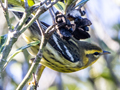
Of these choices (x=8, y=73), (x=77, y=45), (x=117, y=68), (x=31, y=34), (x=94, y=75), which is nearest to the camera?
(x=31, y=34)

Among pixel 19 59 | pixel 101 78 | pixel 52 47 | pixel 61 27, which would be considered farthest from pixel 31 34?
pixel 101 78

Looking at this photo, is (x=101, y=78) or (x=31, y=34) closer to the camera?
(x=31, y=34)

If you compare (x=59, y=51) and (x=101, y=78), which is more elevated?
(x=59, y=51)

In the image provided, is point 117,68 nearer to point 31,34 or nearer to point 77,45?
point 77,45

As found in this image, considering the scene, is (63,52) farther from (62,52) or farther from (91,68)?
(91,68)

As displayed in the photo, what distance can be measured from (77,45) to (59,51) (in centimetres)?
46

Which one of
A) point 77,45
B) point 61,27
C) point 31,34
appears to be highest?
point 61,27

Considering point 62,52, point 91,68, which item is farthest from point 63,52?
point 91,68

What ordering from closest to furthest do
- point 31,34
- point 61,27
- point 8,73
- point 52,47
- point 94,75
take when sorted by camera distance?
1. point 61,27
2. point 31,34
3. point 52,47
4. point 8,73
5. point 94,75

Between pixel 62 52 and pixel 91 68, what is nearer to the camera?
pixel 62 52

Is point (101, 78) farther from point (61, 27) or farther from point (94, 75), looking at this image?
point (61, 27)

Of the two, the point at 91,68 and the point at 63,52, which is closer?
the point at 63,52

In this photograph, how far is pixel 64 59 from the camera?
2.15 metres

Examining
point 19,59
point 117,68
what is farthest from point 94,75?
point 19,59
